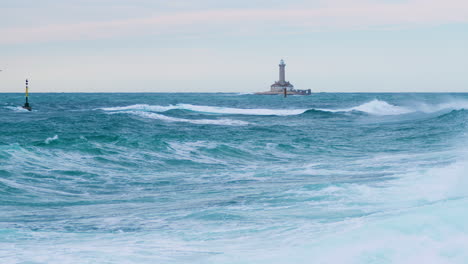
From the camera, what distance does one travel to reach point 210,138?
76.2ft

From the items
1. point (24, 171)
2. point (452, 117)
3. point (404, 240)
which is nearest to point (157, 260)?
point (404, 240)

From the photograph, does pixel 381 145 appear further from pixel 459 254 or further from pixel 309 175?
pixel 459 254

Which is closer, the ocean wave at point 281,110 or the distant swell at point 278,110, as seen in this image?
the distant swell at point 278,110
